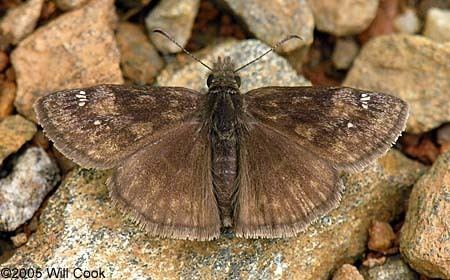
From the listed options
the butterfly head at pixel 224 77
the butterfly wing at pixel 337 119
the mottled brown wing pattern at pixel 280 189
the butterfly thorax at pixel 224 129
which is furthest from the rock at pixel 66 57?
the mottled brown wing pattern at pixel 280 189

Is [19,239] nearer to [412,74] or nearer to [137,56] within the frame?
[137,56]

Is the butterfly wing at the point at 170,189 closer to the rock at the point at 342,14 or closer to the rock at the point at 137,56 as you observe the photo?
the rock at the point at 137,56

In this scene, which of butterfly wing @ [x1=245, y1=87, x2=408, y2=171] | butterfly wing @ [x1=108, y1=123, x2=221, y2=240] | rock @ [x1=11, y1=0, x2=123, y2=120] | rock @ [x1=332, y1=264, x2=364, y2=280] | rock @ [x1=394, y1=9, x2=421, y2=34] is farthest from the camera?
rock @ [x1=394, y1=9, x2=421, y2=34]

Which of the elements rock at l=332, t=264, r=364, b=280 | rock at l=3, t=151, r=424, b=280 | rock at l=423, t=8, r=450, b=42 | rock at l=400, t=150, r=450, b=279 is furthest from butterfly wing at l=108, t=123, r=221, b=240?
rock at l=423, t=8, r=450, b=42

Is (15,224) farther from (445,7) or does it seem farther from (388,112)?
(445,7)

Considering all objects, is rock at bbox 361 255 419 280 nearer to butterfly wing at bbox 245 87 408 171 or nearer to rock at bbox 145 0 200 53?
butterfly wing at bbox 245 87 408 171

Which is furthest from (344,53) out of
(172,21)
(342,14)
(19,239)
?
(19,239)
